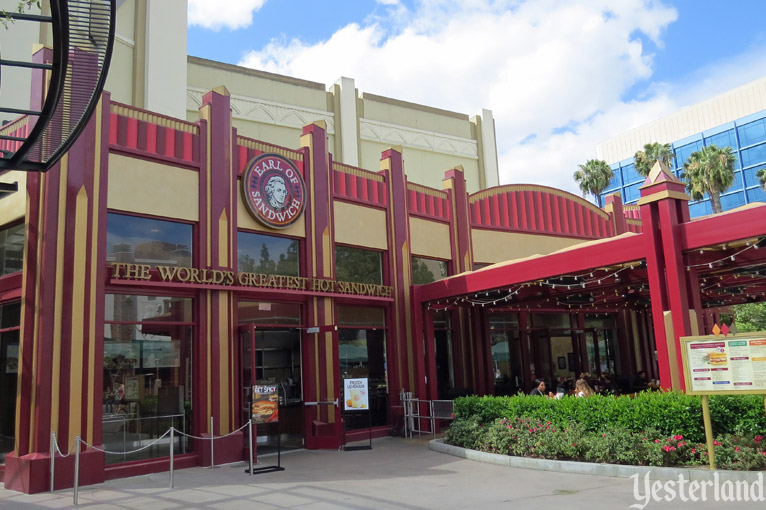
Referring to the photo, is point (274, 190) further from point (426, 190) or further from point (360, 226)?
point (426, 190)

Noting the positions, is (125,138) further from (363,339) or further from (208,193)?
(363,339)

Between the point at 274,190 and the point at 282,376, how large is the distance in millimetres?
4910

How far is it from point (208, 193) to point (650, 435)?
11.0 metres

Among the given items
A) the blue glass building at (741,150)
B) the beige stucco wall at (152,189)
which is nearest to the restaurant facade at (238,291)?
the beige stucco wall at (152,189)

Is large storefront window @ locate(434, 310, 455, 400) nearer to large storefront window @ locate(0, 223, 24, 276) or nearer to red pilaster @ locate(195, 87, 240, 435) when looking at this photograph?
red pilaster @ locate(195, 87, 240, 435)

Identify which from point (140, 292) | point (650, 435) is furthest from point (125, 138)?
point (650, 435)

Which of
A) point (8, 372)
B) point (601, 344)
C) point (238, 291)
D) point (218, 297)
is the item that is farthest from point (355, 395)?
point (601, 344)

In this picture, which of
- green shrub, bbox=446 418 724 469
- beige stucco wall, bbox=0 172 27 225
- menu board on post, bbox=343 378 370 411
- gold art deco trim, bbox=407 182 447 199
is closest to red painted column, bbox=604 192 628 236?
gold art deco trim, bbox=407 182 447 199

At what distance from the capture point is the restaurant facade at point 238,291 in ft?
41.8

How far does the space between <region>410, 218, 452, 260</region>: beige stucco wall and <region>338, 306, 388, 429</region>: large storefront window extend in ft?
8.82

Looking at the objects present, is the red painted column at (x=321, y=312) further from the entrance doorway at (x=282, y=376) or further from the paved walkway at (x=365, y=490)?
the paved walkway at (x=365, y=490)

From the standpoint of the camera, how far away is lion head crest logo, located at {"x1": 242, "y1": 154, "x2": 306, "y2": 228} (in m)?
16.4

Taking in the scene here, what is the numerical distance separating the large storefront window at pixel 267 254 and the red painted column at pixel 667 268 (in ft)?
29.5

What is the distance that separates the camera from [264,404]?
13812 mm
